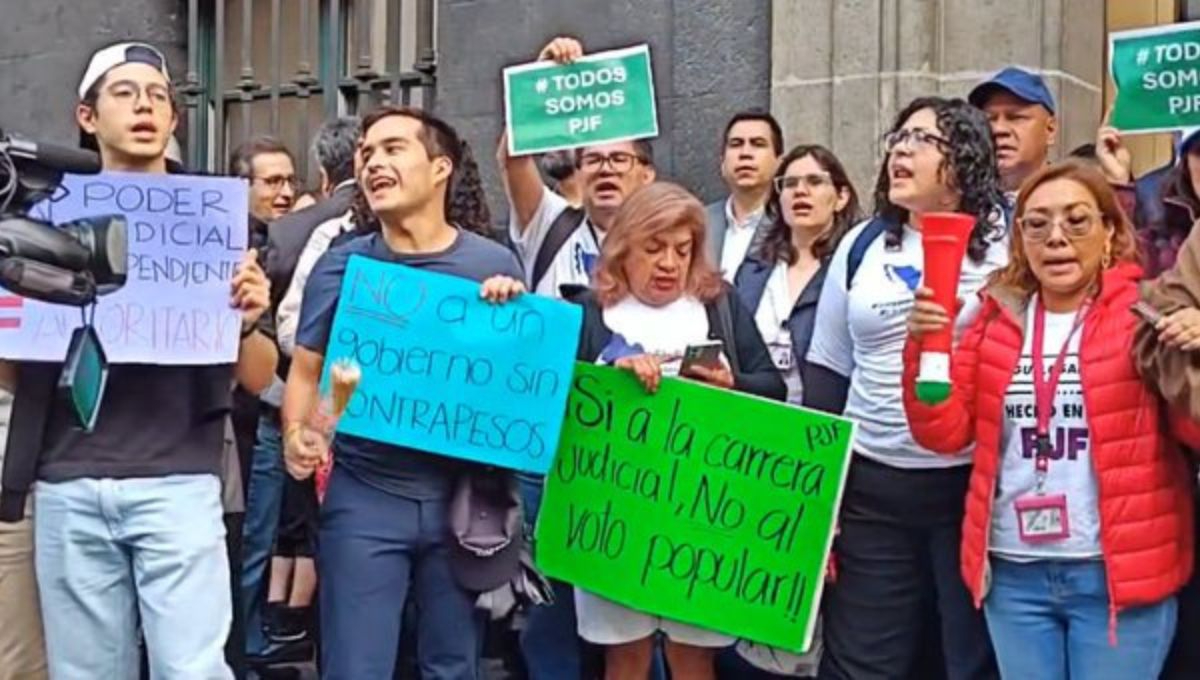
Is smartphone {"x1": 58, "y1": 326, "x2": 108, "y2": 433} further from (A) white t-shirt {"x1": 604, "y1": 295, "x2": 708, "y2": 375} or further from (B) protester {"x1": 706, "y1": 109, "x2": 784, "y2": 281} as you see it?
(B) protester {"x1": 706, "y1": 109, "x2": 784, "y2": 281}

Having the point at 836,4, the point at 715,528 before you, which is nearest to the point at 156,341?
the point at 715,528

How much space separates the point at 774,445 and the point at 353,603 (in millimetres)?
1256

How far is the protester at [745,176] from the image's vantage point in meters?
6.68

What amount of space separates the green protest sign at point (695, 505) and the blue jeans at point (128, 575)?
1063mm

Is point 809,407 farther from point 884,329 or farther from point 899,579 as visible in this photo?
point 899,579

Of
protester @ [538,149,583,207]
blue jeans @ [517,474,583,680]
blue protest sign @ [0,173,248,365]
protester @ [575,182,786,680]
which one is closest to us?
blue protest sign @ [0,173,248,365]

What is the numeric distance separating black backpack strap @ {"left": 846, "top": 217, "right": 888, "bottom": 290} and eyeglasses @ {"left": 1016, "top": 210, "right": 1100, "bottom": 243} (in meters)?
0.63

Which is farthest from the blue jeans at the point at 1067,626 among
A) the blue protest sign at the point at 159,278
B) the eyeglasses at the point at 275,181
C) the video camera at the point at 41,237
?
the eyeglasses at the point at 275,181

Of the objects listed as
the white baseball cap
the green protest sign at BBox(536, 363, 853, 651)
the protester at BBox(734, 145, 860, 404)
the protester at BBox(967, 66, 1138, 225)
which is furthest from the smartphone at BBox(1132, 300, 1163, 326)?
the white baseball cap

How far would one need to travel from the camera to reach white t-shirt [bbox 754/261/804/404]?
5957 mm

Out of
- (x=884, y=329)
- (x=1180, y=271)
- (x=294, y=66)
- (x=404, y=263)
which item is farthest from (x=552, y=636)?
(x=294, y=66)

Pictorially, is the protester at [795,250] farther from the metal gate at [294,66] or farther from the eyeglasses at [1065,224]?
the metal gate at [294,66]

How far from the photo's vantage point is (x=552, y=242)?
656 cm

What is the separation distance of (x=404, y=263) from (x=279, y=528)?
2217 millimetres
